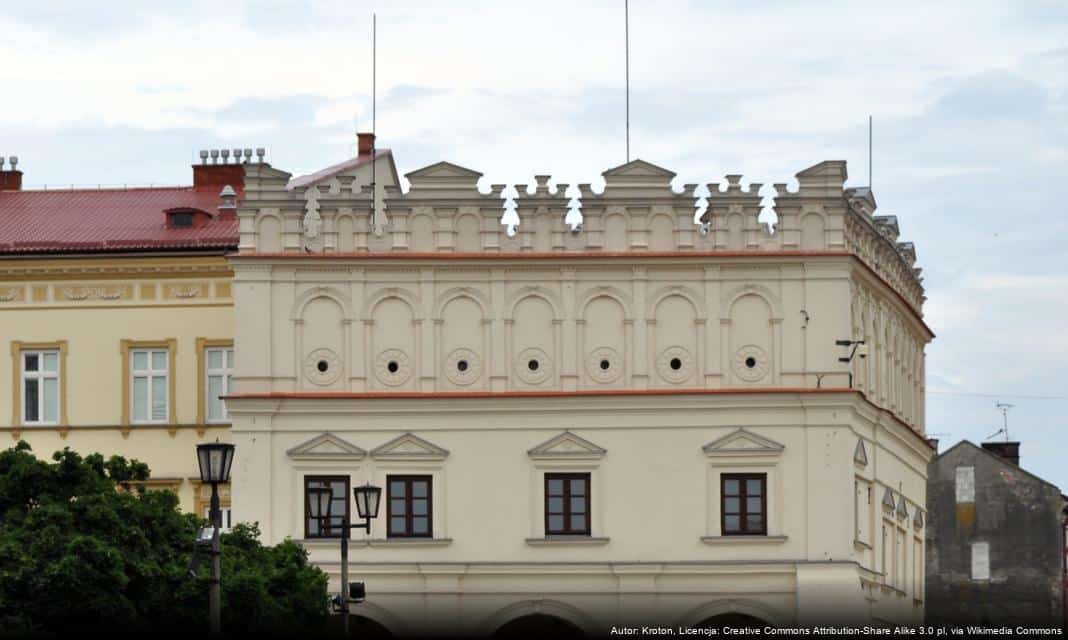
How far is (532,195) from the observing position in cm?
7188

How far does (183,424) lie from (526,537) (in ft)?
33.4

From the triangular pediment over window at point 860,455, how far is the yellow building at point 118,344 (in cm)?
1614

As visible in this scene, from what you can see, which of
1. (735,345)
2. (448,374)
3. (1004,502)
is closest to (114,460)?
(448,374)

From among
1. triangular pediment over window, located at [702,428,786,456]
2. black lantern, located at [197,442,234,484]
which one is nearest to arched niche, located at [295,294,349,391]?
triangular pediment over window, located at [702,428,786,456]

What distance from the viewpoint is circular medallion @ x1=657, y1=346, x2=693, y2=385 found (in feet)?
233

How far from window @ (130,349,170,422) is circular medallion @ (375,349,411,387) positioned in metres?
6.95

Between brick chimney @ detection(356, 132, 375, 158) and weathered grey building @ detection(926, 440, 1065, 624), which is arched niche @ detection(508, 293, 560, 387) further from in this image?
weathered grey building @ detection(926, 440, 1065, 624)

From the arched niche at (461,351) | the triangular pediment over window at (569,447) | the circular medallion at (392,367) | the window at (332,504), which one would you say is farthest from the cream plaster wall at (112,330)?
the triangular pediment over window at (569,447)

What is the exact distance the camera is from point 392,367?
71.3m

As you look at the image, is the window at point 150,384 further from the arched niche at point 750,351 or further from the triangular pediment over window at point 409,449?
the arched niche at point 750,351

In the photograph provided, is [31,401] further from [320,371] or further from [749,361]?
[749,361]

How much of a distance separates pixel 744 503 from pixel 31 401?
62.1ft

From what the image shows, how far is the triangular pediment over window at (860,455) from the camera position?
7131 centimetres

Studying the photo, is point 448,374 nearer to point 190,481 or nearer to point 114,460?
point 190,481
